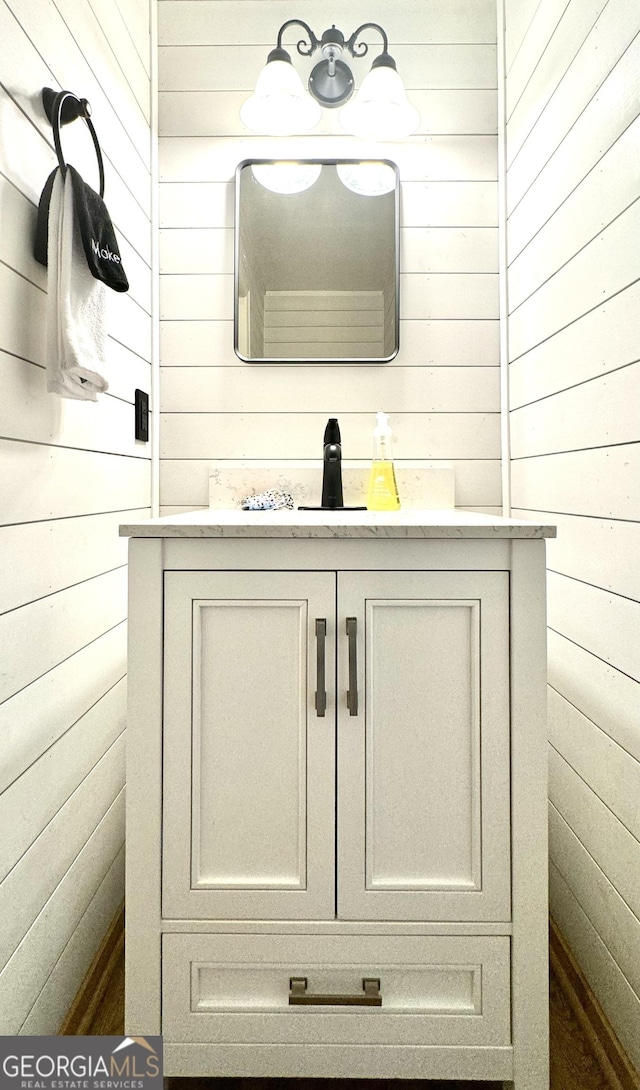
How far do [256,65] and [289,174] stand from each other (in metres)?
0.30

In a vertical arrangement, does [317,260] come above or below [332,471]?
above

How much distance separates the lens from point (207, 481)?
179 centimetres

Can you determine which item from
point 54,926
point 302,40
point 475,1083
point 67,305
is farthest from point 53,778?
point 302,40

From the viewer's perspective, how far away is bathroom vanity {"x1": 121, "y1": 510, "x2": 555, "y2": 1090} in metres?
1.01

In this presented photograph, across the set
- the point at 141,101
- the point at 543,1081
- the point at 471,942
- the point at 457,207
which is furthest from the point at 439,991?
the point at 141,101

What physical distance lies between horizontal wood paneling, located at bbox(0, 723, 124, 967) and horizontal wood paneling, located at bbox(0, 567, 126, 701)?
0.26 metres

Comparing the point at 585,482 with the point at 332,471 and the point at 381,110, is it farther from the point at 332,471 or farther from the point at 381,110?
the point at 381,110

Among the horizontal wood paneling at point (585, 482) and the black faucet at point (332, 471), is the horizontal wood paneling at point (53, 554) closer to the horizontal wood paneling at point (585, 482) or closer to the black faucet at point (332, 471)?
the black faucet at point (332, 471)

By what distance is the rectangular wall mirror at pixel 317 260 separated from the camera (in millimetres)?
1742

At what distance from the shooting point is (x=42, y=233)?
1057mm

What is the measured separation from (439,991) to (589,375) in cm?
105

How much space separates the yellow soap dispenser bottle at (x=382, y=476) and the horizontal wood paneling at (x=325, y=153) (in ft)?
2.35

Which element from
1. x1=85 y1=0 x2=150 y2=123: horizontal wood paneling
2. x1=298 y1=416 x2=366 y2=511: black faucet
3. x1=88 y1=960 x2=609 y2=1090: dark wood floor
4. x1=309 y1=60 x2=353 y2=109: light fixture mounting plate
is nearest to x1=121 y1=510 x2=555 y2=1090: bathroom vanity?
x1=88 y1=960 x2=609 y2=1090: dark wood floor

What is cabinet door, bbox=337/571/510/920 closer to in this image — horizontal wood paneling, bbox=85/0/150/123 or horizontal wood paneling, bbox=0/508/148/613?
horizontal wood paneling, bbox=0/508/148/613
